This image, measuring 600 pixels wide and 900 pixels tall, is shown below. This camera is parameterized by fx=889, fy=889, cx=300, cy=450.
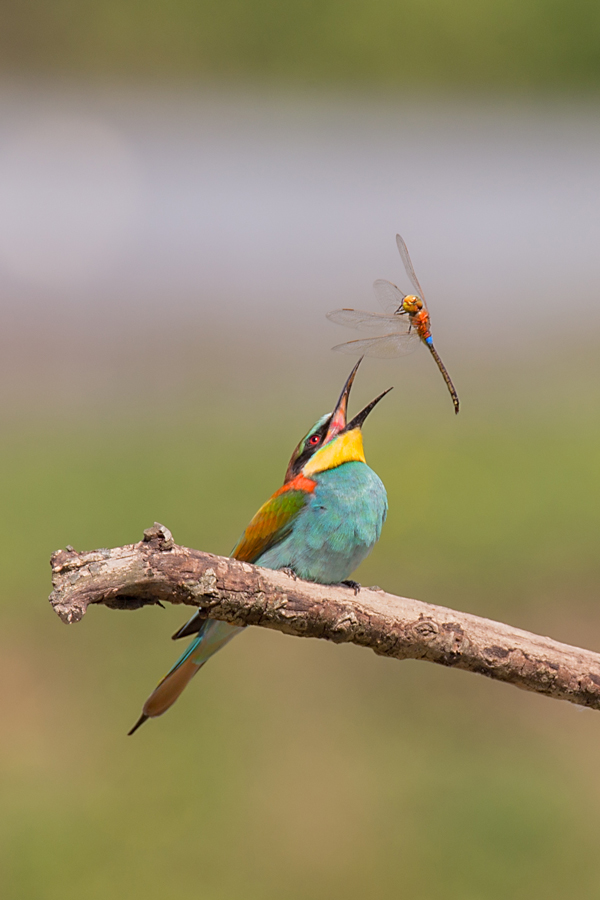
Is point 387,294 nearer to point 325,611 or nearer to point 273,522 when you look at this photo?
point 273,522

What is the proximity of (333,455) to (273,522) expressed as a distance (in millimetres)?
169

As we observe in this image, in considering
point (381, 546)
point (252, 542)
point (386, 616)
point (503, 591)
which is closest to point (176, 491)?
point (381, 546)

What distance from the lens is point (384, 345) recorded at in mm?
1396

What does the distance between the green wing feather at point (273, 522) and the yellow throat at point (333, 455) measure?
59 mm

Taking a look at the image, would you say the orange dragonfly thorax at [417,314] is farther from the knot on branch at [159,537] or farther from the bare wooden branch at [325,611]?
the knot on branch at [159,537]

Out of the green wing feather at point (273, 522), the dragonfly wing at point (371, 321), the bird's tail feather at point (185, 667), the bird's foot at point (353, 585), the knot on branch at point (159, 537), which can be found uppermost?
the dragonfly wing at point (371, 321)

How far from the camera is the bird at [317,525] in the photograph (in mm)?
1497

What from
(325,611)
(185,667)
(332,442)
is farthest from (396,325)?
(185,667)

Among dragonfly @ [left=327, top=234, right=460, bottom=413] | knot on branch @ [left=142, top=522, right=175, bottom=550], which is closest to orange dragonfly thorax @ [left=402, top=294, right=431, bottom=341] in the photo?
dragonfly @ [left=327, top=234, right=460, bottom=413]

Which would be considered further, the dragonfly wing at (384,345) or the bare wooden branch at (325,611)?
the dragonfly wing at (384,345)

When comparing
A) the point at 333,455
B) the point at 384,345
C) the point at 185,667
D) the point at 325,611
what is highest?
the point at 384,345

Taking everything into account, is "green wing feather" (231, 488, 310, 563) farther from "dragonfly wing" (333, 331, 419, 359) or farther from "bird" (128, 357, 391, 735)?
"dragonfly wing" (333, 331, 419, 359)

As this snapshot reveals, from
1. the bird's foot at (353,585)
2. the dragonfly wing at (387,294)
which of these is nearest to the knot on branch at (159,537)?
the bird's foot at (353,585)

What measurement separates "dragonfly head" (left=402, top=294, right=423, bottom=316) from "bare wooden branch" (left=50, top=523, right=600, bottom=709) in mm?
437
